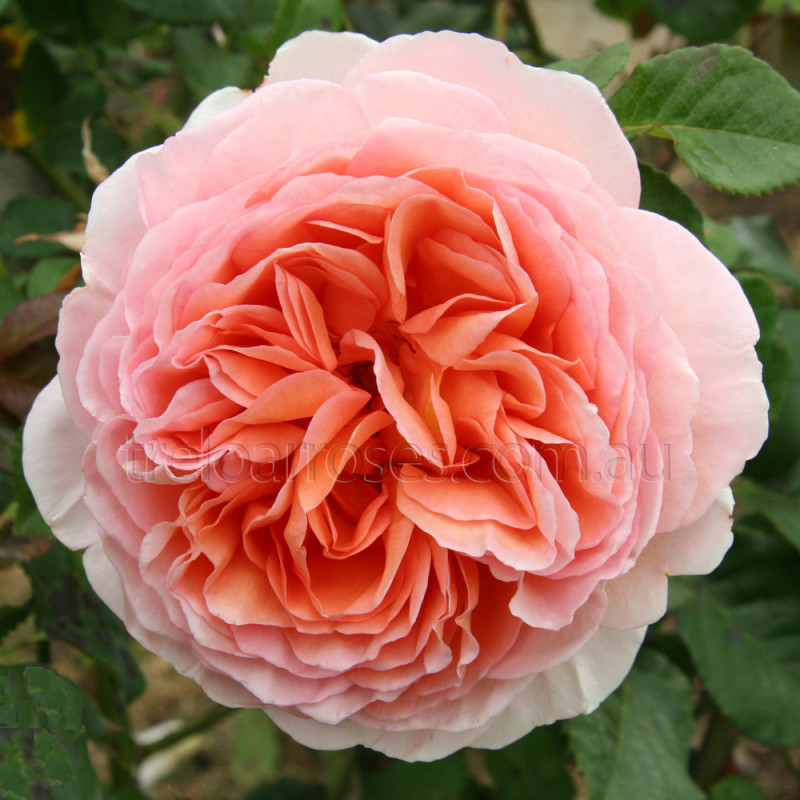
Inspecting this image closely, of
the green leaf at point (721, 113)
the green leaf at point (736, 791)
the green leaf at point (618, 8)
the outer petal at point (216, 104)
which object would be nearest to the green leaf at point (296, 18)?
the outer petal at point (216, 104)

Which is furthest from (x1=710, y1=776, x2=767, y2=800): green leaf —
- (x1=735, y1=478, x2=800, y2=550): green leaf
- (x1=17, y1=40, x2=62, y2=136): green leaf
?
(x1=17, y1=40, x2=62, y2=136): green leaf

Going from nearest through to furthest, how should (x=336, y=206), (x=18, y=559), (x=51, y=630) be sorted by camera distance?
1. (x=336, y=206)
2. (x=18, y=559)
3. (x=51, y=630)

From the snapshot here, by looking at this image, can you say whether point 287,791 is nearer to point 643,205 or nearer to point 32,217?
point 32,217

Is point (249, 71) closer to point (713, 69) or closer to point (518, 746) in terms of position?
point (713, 69)

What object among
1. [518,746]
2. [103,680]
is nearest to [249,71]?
[103,680]

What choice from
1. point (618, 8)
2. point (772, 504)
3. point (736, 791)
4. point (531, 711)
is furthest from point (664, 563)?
point (618, 8)

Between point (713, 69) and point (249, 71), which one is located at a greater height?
point (713, 69)

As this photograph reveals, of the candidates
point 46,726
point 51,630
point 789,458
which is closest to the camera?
point 46,726
